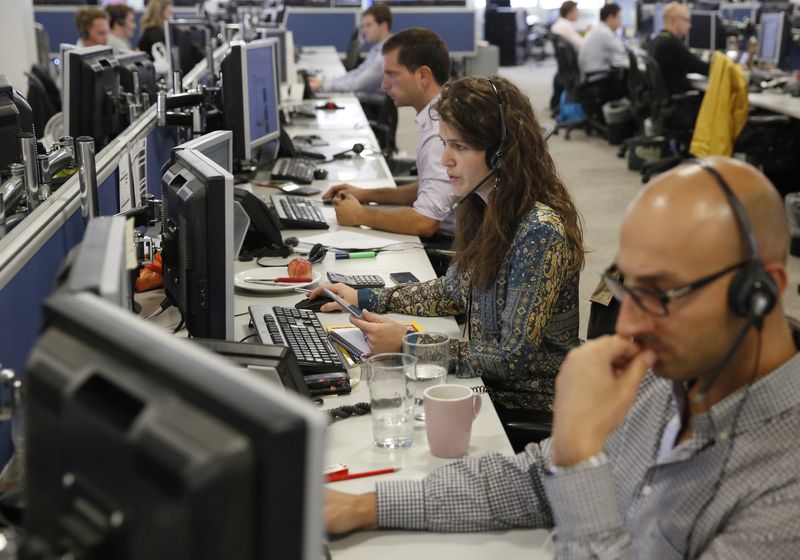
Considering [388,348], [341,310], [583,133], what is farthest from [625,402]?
[583,133]

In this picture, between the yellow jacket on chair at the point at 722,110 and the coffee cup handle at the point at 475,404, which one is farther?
the yellow jacket on chair at the point at 722,110

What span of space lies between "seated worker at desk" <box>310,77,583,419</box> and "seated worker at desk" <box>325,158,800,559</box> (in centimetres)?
73

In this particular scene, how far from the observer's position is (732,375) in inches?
42.4

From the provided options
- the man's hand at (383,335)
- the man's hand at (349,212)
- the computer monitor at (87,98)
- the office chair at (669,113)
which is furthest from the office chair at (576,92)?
the man's hand at (383,335)

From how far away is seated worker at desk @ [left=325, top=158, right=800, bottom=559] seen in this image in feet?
3.29

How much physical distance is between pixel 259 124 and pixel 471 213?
6.16 feet

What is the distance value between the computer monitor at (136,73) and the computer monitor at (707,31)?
6.07 m

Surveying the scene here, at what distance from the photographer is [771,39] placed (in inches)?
300

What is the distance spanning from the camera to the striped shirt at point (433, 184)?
306cm

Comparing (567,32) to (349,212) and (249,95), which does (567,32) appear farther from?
(349,212)

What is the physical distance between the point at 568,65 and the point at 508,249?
23.3ft

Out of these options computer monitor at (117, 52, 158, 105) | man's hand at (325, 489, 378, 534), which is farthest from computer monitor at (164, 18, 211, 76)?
man's hand at (325, 489, 378, 534)

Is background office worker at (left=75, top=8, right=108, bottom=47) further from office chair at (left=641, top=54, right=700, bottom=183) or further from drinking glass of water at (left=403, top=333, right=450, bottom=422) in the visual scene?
drinking glass of water at (left=403, top=333, right=450, bottom=422)

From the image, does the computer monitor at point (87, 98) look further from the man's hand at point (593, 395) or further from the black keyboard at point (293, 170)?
the man's hand at point (593, 395)
